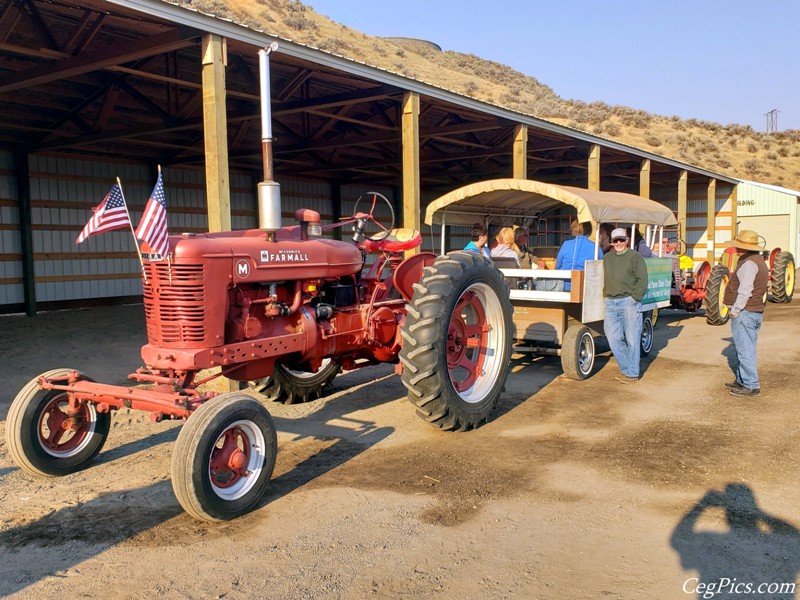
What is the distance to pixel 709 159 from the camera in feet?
128

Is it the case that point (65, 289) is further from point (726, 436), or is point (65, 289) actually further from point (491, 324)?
point (726, 436)

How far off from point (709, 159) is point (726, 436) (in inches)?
1527

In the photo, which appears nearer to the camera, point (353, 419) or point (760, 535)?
point (760, 535)

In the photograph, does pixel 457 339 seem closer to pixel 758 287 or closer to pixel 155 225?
pixel 155 225

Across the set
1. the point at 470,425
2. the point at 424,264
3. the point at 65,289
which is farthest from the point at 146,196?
the point at 470,425

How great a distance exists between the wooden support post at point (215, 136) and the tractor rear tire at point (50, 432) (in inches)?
96.7

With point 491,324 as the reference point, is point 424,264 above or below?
above

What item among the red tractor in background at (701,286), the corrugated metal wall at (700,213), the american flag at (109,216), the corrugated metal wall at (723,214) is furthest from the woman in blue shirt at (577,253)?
the corrugated metal wall at (723,214)

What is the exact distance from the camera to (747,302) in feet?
20.1

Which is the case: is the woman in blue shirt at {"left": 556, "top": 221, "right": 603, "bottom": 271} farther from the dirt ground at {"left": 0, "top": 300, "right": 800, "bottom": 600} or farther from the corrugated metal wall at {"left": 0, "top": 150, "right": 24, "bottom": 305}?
the corrugated metal wall at {"left": 0, "top": 150, "right": 24, "bottom": 305}

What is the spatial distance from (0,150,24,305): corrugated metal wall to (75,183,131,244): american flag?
33.3 feet

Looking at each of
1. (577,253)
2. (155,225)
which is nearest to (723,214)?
(577,253)

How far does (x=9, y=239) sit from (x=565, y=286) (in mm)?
10713

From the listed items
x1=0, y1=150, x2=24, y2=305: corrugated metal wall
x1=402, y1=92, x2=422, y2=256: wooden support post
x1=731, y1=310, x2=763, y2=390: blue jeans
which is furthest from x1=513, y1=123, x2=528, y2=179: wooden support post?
x1=0, y1=150, x2=24, y2=305: corrugated metal wall
